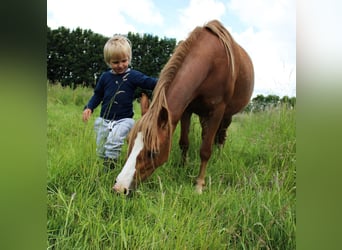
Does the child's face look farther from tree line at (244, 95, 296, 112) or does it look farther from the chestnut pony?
tree line at (244, 95, 296, 112)

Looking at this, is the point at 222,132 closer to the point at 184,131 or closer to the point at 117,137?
the point at 184,131

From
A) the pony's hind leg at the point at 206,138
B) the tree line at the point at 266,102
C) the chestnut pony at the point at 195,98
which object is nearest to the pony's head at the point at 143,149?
the chestnut pony at the point at 195,98

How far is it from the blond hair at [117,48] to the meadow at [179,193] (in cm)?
12

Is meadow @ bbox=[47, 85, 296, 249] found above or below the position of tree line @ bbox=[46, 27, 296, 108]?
below

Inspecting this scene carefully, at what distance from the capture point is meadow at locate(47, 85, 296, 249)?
103 cm

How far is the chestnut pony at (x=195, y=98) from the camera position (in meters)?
1.06

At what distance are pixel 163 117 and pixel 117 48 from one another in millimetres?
229

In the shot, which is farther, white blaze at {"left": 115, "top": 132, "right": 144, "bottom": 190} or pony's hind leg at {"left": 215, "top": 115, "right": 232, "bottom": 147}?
pony's hind leg at {"left": 215, "top": 115, "right": 232, "bottom": 147}

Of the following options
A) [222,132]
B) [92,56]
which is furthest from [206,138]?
[92,56]

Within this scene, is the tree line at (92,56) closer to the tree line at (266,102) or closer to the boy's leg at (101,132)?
the tree line at (266,102)

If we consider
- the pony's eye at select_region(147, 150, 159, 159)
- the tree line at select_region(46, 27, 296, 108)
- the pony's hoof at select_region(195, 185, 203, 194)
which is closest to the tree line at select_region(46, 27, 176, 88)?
the tree line at select_region(46, 27, 296, 108)
